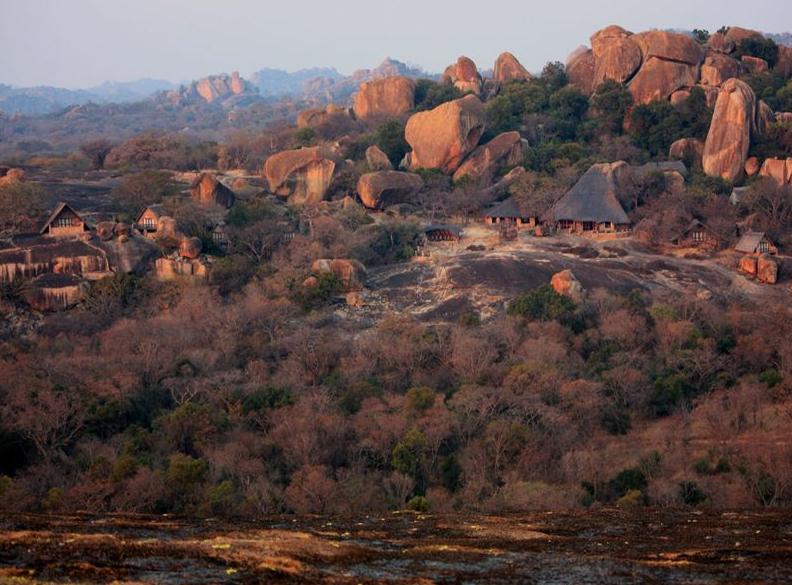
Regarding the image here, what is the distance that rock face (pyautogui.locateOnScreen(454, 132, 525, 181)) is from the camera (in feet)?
152

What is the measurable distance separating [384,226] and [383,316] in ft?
25.0

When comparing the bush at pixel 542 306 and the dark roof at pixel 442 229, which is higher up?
the dark roof at pixel 442 229

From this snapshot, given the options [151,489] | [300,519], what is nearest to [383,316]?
[151,489]

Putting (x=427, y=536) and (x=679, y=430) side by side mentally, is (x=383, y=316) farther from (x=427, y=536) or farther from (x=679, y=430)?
(x=427, y=536)

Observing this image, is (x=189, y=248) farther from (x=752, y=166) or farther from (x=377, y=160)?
(x=752, y=166)

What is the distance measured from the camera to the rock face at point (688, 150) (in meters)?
46.2

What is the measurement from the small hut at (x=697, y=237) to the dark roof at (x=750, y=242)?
35.8 inches

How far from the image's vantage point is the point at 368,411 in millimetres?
25578

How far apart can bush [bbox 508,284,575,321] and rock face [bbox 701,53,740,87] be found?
23.0 meters

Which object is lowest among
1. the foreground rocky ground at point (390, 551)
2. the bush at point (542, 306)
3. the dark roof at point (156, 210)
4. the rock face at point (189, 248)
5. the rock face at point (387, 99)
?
the foreground rocky ground at point (390, 551)

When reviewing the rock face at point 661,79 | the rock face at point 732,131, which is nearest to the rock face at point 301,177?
the rock face at point 661,79

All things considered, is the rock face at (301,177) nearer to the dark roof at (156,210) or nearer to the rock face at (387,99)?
the dark roof at (156,210)

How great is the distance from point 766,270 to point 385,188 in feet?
51.7

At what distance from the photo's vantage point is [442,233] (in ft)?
132
